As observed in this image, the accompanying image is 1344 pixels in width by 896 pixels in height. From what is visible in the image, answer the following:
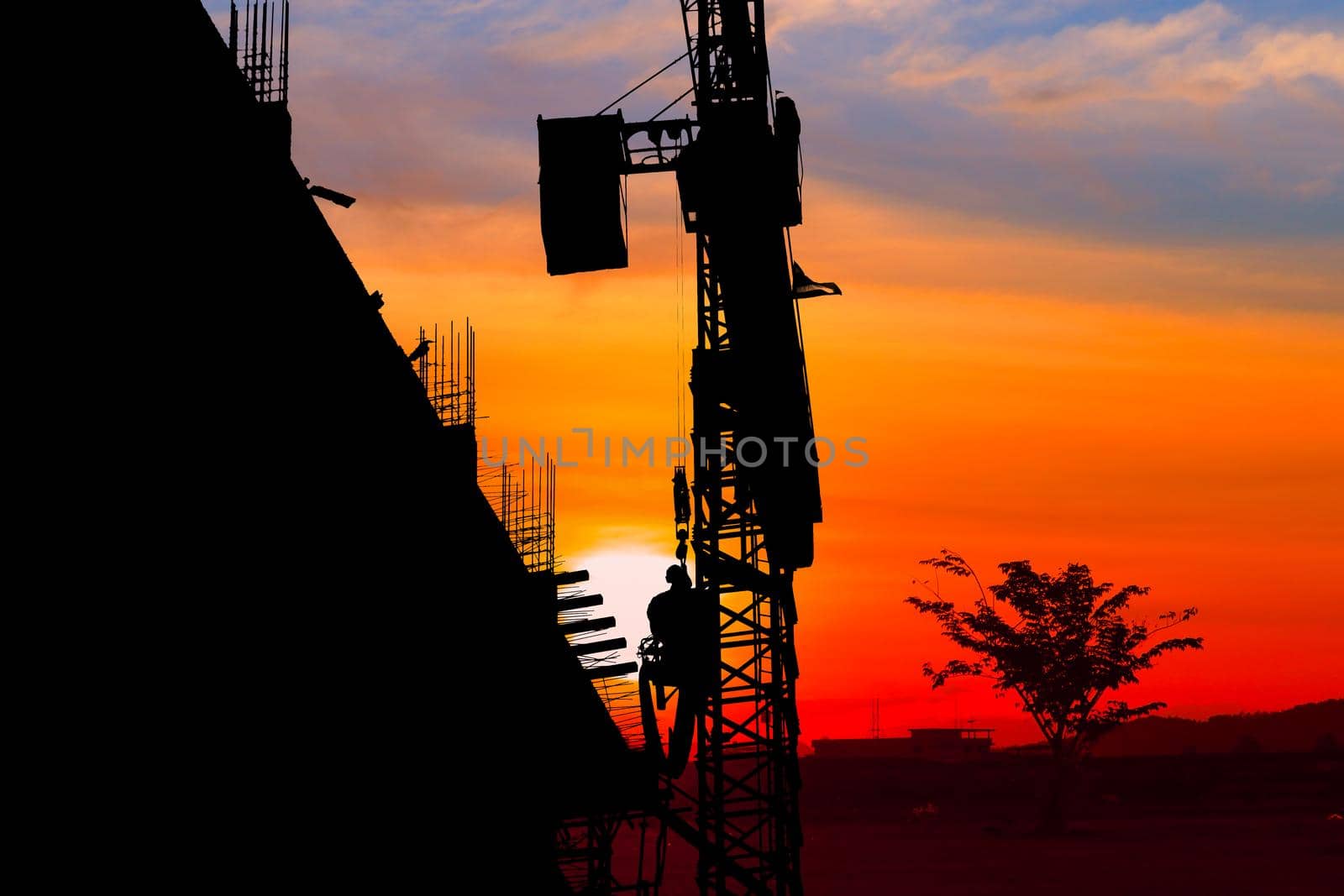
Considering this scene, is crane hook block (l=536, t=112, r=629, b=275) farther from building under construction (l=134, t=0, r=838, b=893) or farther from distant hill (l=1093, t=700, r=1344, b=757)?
distant hill (l=1093, t=700, r=1344, b=757)

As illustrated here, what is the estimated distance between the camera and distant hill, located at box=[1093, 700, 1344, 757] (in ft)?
587

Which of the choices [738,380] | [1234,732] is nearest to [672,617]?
[738,380]

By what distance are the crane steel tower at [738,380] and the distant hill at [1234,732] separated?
167 metres

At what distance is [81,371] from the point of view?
7.74m

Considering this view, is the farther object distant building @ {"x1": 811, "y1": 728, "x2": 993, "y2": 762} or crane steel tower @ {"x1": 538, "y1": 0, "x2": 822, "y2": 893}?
distant building @ {"x1": 811, "y1": 728, "x2": 993, "y2": 762}

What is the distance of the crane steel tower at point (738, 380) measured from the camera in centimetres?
2042

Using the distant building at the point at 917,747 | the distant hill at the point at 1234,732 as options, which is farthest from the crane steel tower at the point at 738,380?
the distant hill at the point at 1234,732

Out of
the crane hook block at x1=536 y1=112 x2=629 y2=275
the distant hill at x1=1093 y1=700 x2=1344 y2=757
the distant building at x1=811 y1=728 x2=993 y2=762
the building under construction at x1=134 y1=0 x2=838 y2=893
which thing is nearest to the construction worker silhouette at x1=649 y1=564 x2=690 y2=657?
the building under construction at x1=134 y1=0 x2=838 y2=893

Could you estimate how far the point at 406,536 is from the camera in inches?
587

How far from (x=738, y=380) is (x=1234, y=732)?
184 meters

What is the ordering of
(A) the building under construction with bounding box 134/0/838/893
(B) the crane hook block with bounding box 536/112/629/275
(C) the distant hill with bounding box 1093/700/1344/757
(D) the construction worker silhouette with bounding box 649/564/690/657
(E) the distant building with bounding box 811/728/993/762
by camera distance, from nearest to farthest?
(A) the building under construction with bounding box 134/0/838/893 → (D) the construction worker silhouette with bounding box 649/564/690/657 → (B) the crane hook block with bounding box 536/112/629/275 → (E) the distant building with bounding box 811/728/993/762 → (C) the distant hill with bounding box 1093/700/1344/757

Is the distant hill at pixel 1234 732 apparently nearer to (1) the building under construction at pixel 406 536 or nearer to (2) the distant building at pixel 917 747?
(2) the distant building at pixel 917 747

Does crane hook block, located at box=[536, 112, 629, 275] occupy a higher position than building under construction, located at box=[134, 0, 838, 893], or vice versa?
crane hook block, located at box=[536, 112, 629, 275]

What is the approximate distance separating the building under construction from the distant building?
93053 millimetres
